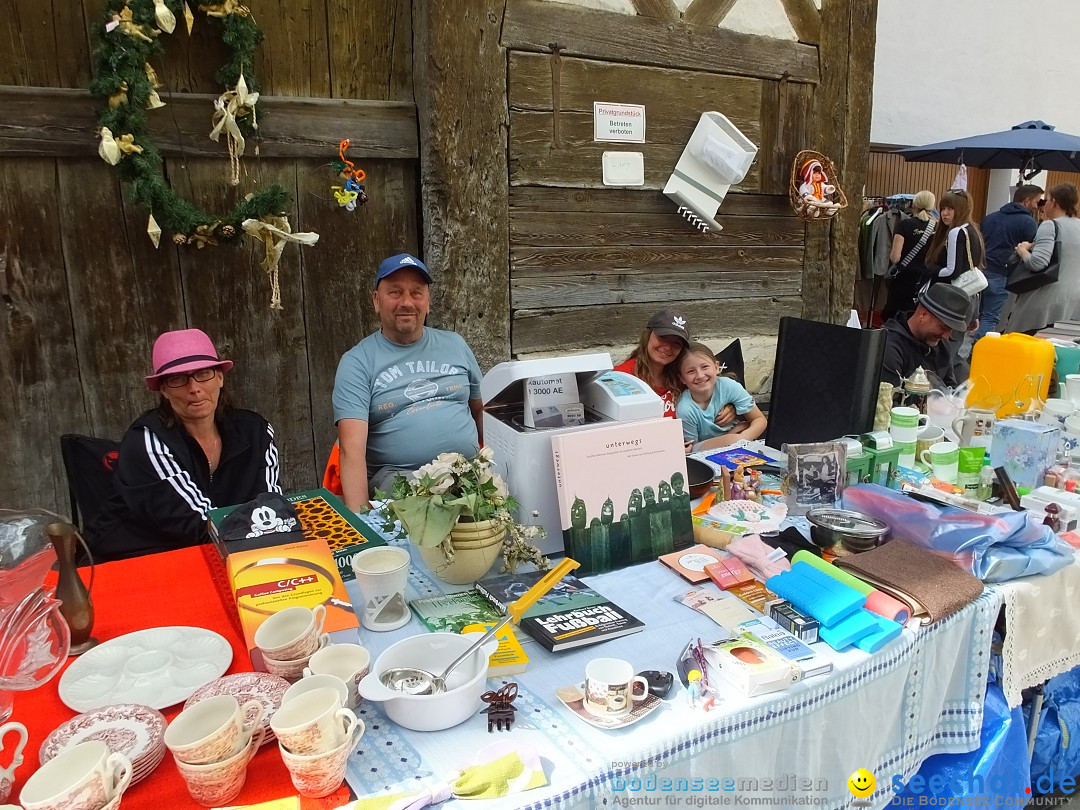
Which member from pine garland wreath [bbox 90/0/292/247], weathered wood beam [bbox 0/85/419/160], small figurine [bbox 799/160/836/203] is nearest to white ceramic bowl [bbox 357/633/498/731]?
pine garland wreath [bbox 90/0/292/247]

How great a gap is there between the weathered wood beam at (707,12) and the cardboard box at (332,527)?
3.13 m

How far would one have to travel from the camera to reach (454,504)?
150cm

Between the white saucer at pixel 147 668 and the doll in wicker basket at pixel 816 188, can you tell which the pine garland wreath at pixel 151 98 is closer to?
the white saucer at pixel 147 668

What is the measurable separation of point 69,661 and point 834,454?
1.79m

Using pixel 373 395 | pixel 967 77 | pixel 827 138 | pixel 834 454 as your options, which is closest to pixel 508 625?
pixel 834 454

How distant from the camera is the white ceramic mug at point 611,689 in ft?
3.83

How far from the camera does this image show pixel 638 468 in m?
1.69

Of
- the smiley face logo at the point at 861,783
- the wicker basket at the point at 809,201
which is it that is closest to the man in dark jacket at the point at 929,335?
the wicker basket at the point at 809,201

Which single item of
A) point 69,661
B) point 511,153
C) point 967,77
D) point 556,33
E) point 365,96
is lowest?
point 69,661

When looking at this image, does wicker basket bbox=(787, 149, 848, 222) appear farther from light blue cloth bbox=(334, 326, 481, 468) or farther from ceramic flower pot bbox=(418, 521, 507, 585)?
ceramic flower pot bbox=(418, 521, 507, 585)

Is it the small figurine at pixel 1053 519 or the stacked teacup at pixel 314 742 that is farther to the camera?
the small figurine at pixel 1053 519

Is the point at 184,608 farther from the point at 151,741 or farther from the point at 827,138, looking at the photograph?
the point at 827,138

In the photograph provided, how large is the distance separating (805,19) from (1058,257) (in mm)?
3529

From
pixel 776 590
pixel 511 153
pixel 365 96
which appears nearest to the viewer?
pixel 776 590
